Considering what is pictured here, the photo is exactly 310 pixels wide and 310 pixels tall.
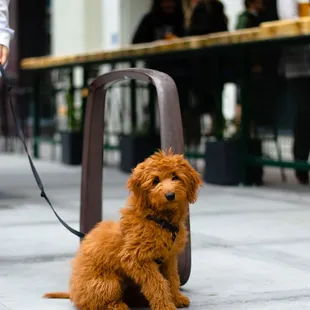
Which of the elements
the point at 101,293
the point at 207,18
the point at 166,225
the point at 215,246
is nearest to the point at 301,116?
the point at 207,18

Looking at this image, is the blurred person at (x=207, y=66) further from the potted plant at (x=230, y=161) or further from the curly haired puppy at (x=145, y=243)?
the curly haired puppy at (x=145, y=243)

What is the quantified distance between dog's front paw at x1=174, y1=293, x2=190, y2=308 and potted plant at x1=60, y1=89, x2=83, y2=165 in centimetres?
864

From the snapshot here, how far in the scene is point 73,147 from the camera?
42.9 feet

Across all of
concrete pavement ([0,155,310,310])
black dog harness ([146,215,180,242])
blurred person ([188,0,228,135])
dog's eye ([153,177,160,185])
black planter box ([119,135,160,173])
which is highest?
blurred person ([188,0,228,135])

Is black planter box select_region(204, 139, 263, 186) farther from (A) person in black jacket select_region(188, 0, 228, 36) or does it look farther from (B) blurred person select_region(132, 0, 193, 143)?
(A) person in black jacket select_region(188, 0, 228, 36)

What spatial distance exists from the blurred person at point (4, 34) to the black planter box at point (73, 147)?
7.41 meters

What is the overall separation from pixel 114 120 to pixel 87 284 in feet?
33.1

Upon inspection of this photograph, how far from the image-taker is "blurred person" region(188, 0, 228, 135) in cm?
1097

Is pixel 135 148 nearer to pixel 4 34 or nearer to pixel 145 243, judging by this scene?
pixel 4 34

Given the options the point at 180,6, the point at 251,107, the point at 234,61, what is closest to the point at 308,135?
the point at 251,107

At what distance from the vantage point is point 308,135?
32.0 ft

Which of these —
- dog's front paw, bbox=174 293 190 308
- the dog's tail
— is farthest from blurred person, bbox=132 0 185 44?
dog's front paw, bbox=174 293 190 308

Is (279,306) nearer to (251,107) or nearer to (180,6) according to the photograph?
(251,107)

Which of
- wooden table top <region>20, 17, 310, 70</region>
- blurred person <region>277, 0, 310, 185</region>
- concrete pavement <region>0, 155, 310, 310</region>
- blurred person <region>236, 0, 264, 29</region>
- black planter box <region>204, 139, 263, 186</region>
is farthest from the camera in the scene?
blurred person <region>236, 0, 264, 29</region>
